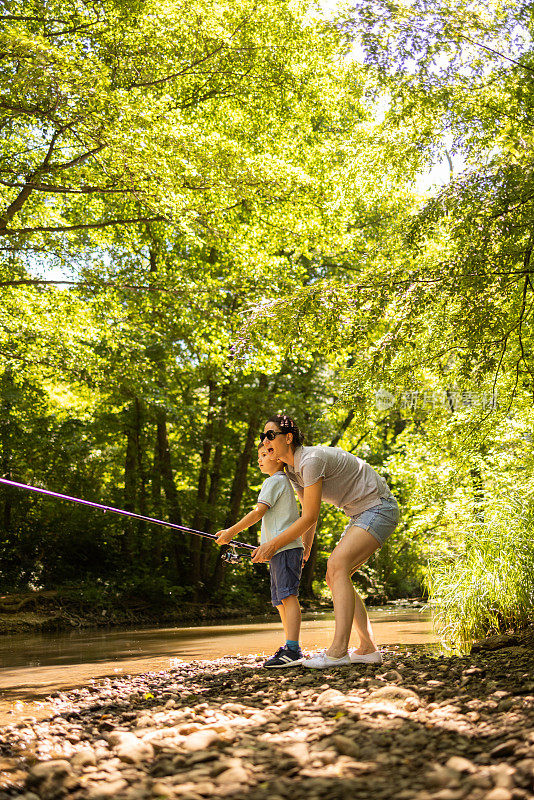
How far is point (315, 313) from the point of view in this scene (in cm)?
679

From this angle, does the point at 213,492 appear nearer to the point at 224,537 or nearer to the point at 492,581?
the point at 492,581

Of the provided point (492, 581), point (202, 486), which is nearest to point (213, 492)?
point (202, 486)

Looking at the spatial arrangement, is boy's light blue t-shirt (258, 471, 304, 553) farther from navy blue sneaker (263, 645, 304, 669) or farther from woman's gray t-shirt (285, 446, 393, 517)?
navy blue sneaker (263, 645, 304, 669)

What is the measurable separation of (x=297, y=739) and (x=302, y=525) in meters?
2.10

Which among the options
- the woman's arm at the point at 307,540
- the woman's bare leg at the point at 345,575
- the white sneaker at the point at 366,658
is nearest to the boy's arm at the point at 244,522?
the woman's arm at the point at 307,540

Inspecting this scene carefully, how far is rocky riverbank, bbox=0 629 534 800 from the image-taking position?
241 cm

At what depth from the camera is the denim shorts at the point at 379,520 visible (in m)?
4.98

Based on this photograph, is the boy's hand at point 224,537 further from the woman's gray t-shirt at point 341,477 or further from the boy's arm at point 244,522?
the woman's gray t-shirt at point 341,477

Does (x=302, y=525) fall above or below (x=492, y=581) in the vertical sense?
above

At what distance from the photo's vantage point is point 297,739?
9.89ft

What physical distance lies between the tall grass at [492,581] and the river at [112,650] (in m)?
0.35

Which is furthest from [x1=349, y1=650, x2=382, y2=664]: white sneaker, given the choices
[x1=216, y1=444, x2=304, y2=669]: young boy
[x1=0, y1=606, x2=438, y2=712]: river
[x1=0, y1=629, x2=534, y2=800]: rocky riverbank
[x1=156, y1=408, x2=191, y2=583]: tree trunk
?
[x1=156, y1=408, x2=191, y2=583]: tree trunk

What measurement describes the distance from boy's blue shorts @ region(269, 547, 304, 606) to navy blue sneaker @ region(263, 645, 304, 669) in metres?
0.39

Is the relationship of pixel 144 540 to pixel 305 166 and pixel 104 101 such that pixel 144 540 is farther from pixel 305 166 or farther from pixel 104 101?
pixel 104 101
